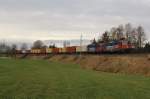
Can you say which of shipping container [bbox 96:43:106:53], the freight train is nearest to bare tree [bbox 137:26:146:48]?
the freight train

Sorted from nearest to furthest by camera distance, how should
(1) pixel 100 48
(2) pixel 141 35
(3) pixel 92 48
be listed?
(1) pixel 100 48, (3) pixel 92 48, (2) pixel 141 35

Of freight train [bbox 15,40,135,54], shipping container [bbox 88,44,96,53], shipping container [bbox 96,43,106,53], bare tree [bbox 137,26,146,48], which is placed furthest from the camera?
bare tree [bbox 137,26,146,48]

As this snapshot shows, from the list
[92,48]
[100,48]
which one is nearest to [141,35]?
[92,48]

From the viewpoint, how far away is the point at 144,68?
4850 cm

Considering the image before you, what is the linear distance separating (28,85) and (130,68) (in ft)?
109

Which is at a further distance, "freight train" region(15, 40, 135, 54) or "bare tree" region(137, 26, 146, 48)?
"bare tree" region(137, 26, 146, 48)

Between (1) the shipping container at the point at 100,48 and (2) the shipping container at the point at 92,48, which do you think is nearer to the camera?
(1) the shipping container at the point at 100,48

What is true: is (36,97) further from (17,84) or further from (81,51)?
(81,51)

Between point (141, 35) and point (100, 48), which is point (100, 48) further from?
point (141, 35)

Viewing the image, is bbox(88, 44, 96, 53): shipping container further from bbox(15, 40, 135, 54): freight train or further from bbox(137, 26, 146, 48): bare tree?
bbox(137, 26, 146, 48): bare tree

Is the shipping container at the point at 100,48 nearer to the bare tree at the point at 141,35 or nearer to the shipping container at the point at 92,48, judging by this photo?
the shipping container at the point at 92,48

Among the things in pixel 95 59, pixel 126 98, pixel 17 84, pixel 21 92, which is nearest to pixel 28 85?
pixel 17 84

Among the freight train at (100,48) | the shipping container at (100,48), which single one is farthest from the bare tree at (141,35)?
the shipping container at (100,48)

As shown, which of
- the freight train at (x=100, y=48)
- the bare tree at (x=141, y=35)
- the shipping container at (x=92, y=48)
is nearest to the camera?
the freight train at (x=100, y=48)
